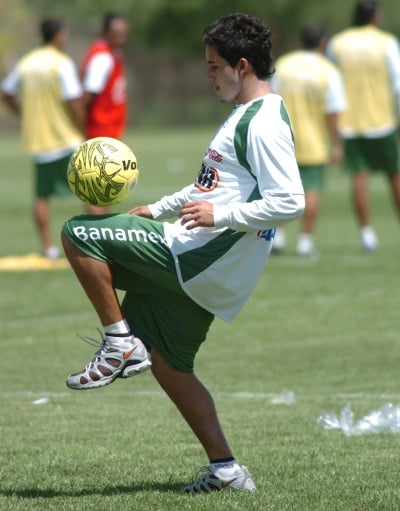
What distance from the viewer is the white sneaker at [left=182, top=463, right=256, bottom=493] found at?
5652 millimetres

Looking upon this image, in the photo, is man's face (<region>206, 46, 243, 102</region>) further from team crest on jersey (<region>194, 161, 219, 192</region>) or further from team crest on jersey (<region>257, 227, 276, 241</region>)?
team crest on jersey (<region>257, 227, 276, 241</region>)

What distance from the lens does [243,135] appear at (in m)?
5.52

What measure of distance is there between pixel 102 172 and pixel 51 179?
901 centimetres

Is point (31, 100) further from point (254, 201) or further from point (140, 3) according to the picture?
point (140, 3)

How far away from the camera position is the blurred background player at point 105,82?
14.7 metres

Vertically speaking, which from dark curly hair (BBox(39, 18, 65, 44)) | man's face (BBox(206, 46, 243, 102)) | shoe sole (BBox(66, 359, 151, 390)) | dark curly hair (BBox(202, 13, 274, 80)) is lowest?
dark curly hair (BBox(39, 18, 65, 44))

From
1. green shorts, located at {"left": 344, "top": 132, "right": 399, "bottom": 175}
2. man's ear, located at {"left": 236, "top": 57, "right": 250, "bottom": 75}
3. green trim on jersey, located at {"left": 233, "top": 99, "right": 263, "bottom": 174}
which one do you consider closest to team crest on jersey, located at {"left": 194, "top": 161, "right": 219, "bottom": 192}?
green trim on jersey, located at {"left": 233, "top": 99, "right": 263, "bottom": 174}

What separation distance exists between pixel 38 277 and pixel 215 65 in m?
8.05

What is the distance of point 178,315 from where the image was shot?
5.71 metres

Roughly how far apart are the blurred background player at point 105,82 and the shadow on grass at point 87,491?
9.28m

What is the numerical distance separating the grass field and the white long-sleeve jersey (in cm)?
92

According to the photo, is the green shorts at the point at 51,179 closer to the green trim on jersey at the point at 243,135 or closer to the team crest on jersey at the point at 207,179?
the team crest on jersey at the point at 207,179

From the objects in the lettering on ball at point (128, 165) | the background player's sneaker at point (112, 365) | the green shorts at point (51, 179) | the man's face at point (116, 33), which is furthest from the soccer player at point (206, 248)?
the man's face at point (116, 33)

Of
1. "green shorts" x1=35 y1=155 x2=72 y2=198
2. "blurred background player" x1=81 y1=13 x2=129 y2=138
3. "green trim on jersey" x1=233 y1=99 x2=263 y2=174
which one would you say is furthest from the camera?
"blurred background player" x1=81 y1=13 x2=129 y2=138
